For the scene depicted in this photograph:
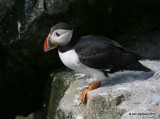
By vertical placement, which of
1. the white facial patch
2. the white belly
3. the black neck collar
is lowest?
the white belly

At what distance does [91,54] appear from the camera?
4.84 metres

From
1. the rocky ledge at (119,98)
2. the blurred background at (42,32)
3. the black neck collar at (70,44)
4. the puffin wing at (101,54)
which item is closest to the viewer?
the rocky ledge at (119,98)

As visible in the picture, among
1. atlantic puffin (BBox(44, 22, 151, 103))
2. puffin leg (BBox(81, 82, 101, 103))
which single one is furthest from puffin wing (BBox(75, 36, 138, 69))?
puffin leg (BBox(81, 82, 101, 103))

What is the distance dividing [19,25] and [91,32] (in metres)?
1.03

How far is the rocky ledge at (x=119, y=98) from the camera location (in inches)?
173

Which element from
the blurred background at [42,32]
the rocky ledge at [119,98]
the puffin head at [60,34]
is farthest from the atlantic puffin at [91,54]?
the blurred background at [42,32]

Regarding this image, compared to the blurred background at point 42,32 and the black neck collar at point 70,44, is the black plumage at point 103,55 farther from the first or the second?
the blurred background at point 42,32

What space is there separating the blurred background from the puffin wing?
0.98 metres

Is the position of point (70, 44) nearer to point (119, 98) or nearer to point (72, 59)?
point (72, 59)

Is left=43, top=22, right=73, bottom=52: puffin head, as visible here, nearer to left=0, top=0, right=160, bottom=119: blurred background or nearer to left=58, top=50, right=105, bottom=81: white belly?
left=58, top=50, right=105, bottom=81: white belly

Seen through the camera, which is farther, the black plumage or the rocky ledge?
the black plumage

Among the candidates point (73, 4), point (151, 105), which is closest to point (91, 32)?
point (73, 4)

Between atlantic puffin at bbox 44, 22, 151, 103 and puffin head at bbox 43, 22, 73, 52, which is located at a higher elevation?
puffin head at bbox 43, 22, 73, 52

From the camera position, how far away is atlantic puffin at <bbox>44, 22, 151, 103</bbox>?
15.9 ft
